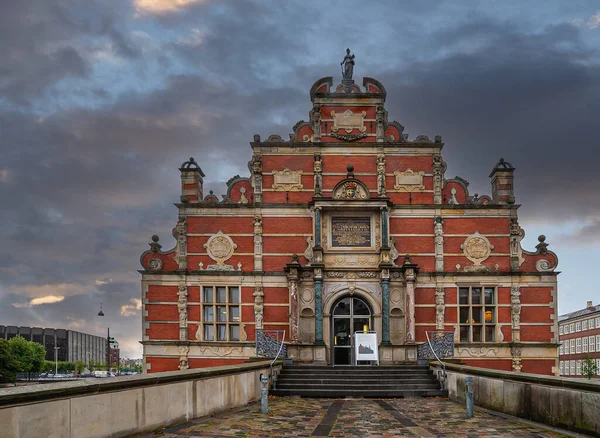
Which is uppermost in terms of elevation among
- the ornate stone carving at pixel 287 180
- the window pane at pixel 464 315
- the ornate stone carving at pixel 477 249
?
the ornate stone carving at pixel 287 180

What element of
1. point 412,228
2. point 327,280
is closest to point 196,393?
point 327,280

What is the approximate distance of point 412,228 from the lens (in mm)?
26328

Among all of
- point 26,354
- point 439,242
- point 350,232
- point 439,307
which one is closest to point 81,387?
point 350,232

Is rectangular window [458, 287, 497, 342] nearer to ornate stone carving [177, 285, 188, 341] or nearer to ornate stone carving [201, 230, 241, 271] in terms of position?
ornate stone carving [201, 230, 241, 271]

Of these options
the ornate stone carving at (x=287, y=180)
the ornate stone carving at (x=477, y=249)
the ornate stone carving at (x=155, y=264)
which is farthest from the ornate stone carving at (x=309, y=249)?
the ornate stone carving at (x=477, y=249)

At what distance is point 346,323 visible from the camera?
1005 inches

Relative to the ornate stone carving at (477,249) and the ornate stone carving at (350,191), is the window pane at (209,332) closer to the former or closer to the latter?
the ornate stone carving at (350,191)

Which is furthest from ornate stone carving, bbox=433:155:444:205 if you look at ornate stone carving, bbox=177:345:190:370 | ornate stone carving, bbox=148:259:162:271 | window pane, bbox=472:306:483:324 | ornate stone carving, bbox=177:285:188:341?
ornate stone carving, bbox=177:345:190:370

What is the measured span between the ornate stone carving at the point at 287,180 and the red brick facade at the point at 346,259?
0.04 meters

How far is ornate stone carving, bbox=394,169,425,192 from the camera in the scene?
1048 inches

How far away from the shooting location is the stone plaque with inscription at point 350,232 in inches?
1024

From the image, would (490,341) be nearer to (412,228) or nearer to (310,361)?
(412,228)

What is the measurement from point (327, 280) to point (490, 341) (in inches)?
294

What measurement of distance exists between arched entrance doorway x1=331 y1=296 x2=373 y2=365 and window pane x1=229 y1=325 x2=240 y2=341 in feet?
13.3
